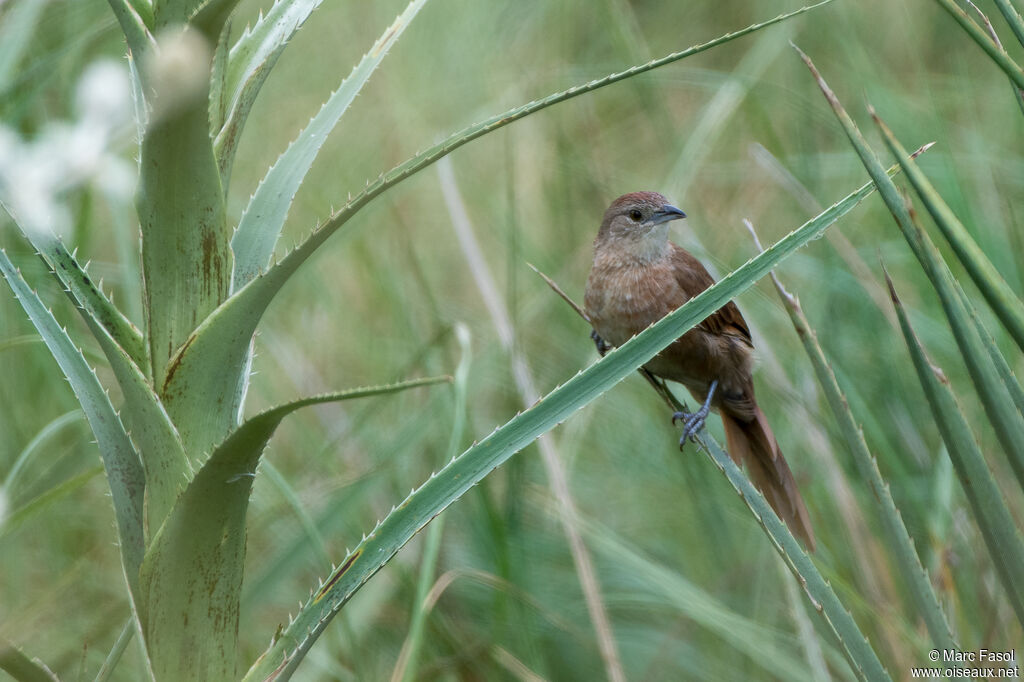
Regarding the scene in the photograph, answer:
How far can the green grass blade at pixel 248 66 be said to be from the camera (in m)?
1.20

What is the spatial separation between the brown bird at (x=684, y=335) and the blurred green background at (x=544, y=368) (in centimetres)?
10

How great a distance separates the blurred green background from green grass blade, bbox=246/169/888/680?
558mm

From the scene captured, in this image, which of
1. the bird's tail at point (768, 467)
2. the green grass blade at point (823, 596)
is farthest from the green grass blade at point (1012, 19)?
the bird's tail at point (768, 467)

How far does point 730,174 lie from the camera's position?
4.32 m

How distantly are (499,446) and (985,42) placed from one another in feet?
2.53

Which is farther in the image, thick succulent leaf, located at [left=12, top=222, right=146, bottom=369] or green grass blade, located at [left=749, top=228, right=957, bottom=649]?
green grass blade, located at [left=749, top=228, right=957, bottom=649]

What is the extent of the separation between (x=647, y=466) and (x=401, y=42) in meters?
2.92

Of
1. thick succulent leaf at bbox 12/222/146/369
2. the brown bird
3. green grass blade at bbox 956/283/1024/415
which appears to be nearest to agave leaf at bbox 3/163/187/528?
thick succulent leaf at bbox 12/222/146/369

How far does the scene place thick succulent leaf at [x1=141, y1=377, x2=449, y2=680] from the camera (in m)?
1.09

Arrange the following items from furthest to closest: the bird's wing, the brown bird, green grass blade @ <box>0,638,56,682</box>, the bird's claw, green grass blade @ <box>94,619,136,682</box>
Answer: the bird's wing, the brown bird, the bird's claw, green grass blade @ <box>94,619,136,682</box>, green grass blade @ <box>0,638,56,682</box>

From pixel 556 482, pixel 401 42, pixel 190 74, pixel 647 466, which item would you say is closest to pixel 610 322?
pixel 556 482

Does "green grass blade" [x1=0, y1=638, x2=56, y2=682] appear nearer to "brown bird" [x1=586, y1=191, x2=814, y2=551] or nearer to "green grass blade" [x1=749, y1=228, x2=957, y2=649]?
"green grass blade" [x1=749, y1=228, x2=957, y2=649]

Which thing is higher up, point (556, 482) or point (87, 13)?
point (87, 13)

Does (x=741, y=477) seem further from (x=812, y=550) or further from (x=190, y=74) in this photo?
(x=812, y=550)
